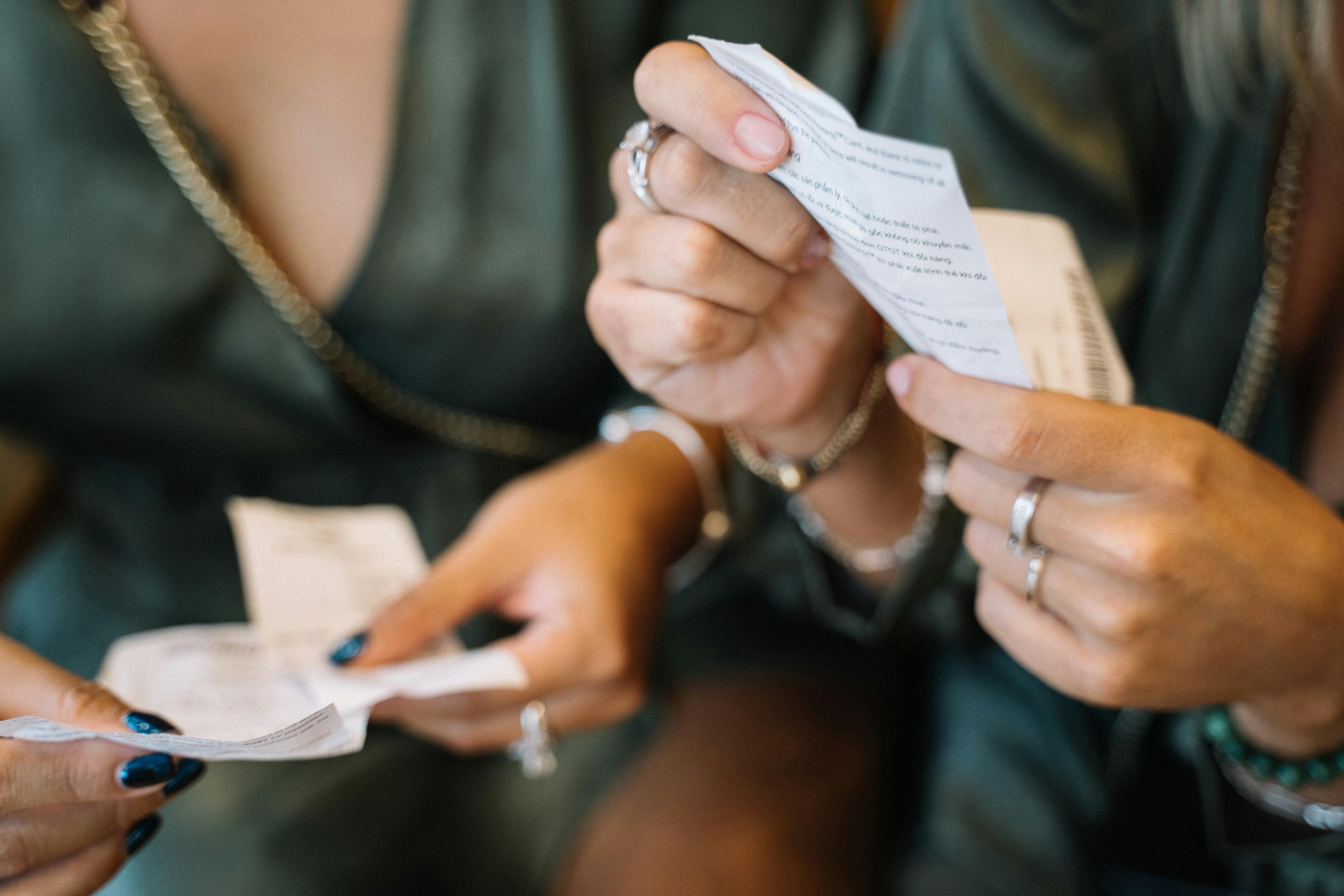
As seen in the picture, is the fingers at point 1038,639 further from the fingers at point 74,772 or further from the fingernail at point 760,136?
the fingers at point 74,772

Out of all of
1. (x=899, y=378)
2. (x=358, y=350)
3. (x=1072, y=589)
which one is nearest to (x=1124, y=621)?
(x=1072, y=589)

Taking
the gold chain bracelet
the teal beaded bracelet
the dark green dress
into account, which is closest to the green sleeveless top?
the dark green dress

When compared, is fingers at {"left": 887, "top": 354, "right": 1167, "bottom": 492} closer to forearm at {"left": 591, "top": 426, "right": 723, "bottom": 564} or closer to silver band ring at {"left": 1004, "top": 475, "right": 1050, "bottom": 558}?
silver band ring at {"left": 1004, "top": 475, "right": 1050, "bottom": 558}

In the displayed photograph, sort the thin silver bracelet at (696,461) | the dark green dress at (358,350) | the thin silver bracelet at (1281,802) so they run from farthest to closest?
the thin silver bracelet at (696,461) < the dark green dress at (358,350) < the thin silver bracelet at (1281,802)

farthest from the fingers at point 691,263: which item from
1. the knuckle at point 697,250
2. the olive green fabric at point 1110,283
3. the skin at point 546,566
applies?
the olive green fabric at point 1110,283

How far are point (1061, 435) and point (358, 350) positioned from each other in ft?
2.07

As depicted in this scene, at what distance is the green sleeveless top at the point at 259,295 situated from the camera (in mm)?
751

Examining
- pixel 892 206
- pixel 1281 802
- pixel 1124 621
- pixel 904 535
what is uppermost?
pixel 892 206

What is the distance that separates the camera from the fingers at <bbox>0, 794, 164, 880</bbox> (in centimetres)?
44

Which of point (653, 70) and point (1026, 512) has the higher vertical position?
point (653, 70)

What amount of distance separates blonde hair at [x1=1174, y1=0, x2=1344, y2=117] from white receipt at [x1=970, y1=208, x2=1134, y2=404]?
0.81ft

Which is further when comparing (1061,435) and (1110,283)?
(1110,283)

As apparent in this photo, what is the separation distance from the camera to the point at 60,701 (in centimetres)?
46

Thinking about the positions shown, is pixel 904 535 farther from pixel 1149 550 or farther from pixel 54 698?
pixel 54 698
